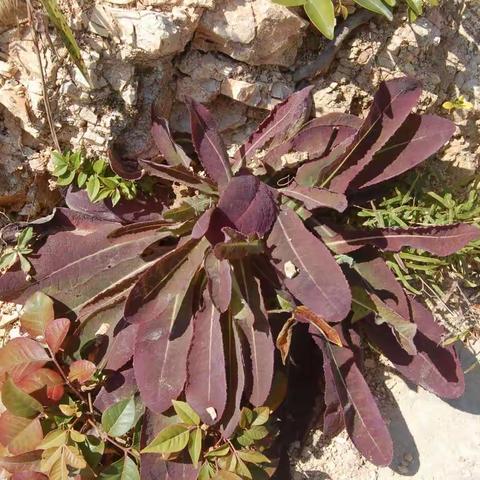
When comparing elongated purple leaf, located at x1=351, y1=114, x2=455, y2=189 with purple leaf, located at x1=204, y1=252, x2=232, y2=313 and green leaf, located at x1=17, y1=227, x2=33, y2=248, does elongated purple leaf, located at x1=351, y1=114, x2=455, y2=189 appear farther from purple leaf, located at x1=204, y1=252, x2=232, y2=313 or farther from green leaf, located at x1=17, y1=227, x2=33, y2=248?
green leaf, located at x1=17, y1=227, x2=33, y2=248

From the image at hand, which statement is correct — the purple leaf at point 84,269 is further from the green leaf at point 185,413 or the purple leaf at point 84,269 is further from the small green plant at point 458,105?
the small green plant at point 458,105

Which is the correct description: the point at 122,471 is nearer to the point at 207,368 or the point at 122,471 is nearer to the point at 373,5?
the point at 207,368

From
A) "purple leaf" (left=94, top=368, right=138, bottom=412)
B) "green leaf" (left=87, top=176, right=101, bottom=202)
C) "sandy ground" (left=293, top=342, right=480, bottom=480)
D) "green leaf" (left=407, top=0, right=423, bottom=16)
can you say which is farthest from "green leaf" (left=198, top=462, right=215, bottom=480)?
"green leaf" (left=407, top=0, right=423, bottom=16)

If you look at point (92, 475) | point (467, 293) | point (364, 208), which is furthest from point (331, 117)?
point (92, 475)

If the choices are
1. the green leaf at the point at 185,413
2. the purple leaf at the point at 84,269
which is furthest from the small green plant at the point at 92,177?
the green leaf at the point at 185,413

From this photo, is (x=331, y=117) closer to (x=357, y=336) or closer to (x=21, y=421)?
(x=357, y=336)

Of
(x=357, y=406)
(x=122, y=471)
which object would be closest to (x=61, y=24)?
(x=122, y=471)
